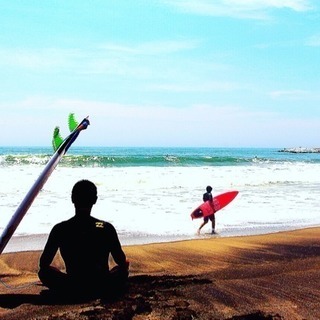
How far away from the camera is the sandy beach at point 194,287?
14.4 feet

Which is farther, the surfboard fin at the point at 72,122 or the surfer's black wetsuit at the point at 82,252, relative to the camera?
the surfboard fin at the point at 72,122

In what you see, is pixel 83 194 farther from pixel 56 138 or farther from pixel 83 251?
pixel 56 138

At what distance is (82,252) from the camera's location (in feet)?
13.9

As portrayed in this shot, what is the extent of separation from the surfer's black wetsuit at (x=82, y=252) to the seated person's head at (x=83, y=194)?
0.44ft

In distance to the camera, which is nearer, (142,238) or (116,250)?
(116,250)

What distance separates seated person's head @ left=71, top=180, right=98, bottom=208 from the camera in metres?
4.04

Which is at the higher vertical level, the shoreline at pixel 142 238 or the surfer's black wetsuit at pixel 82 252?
the surfer's black wetsuit at pixel 82 252

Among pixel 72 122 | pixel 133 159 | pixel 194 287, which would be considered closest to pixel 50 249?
pixel 194 287

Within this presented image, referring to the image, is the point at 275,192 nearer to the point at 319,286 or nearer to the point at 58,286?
the point at 319,286

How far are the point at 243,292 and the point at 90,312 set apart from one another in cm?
161

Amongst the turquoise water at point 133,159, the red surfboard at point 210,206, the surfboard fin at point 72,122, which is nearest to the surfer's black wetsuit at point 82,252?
the surfboard fin at point 72,122

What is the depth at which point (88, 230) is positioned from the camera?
4.14m

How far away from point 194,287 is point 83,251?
4.97 feet

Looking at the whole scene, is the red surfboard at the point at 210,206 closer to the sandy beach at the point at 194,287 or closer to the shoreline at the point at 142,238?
the shoreline at the point at 142,238
